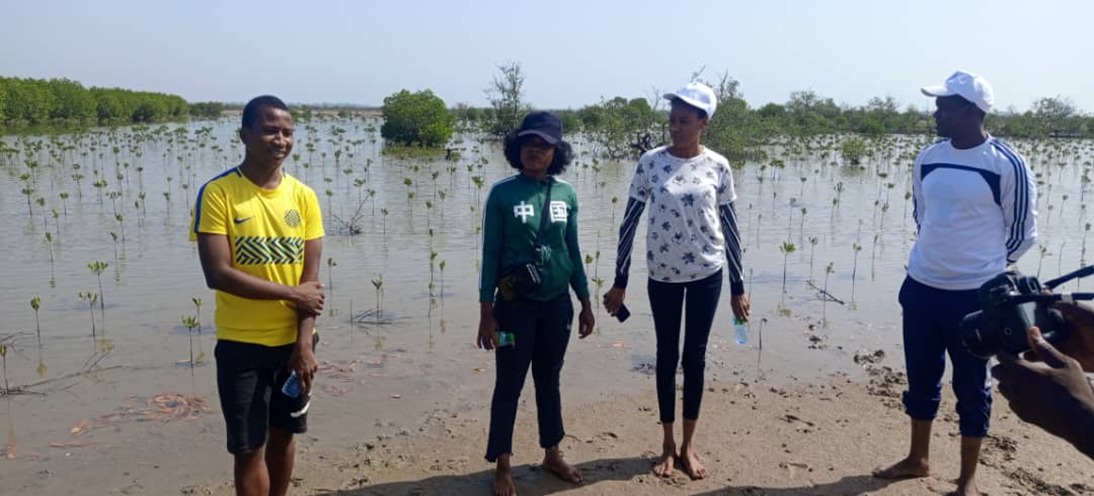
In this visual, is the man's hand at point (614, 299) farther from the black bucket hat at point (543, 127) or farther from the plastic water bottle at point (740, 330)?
the black bucket hat at point (543, 127)

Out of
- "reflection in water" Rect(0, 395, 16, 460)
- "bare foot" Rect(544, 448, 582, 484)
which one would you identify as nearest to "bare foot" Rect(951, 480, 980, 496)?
"bare foot" Rect(544, 448, 582, 484)

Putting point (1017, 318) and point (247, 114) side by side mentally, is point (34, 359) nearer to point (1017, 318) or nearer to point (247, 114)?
point (247, 114)

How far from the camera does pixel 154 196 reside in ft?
42.8

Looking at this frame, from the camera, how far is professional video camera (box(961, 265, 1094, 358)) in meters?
1.78

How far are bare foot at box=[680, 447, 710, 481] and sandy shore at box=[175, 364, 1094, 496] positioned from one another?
37mm

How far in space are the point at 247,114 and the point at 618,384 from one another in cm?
299

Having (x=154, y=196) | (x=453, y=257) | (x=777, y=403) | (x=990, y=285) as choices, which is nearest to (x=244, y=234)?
(x=990, y=285)

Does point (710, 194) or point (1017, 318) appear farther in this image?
point (710, 194)

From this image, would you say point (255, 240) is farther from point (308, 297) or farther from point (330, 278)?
point (330, 278)

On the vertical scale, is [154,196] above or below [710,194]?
below

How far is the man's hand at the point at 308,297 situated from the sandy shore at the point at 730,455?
106cm

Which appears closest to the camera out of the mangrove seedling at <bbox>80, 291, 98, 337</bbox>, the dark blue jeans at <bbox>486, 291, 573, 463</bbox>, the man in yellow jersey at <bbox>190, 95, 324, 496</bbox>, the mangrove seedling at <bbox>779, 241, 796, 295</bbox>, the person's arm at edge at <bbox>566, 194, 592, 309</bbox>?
the man in yellow jersey at <bbox>190, 95, 324, 496</bbox>

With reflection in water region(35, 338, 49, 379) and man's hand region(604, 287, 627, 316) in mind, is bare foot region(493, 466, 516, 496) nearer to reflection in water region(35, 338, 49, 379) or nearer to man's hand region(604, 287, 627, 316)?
man's hand region(604, 287, 627, 316)

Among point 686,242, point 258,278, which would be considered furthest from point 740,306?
point 258,278
